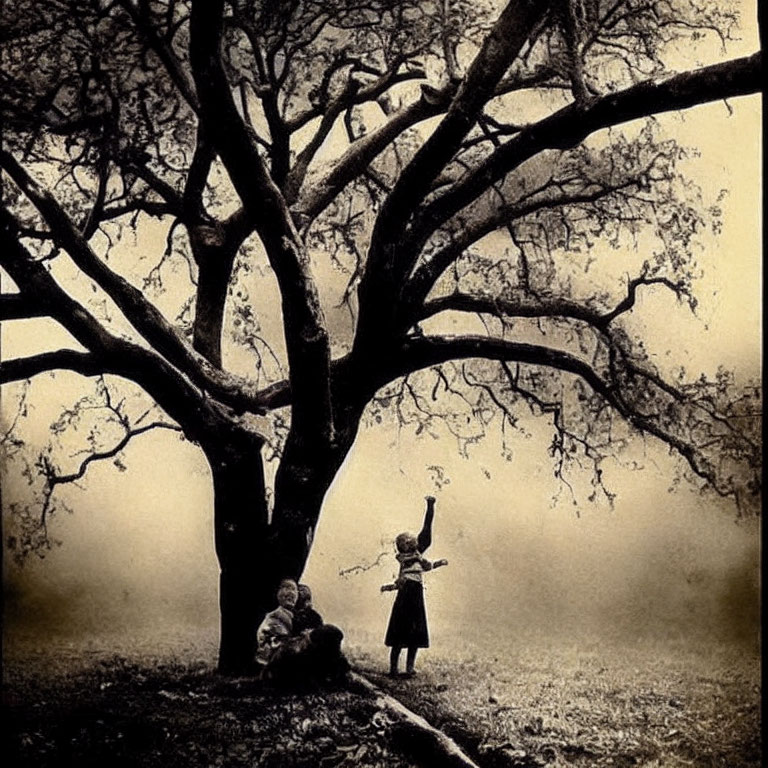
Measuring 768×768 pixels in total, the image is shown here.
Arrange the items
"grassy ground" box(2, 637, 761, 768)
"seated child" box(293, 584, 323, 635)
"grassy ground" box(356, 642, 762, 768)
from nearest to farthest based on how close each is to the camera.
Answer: "grassy ground" box(2, 637, 761, 768) → "grassy ground" box(356, 642, 762, 768) → "seated child" box(293, 584, 323, 635)

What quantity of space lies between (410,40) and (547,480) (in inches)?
73.7

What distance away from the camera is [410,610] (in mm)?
3406

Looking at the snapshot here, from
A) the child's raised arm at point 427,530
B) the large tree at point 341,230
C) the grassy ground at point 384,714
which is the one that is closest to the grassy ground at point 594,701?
the grassy ground at point 384,714

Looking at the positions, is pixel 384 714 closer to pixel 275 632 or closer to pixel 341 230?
pixel 275 632

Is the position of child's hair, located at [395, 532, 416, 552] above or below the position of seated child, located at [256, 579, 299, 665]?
above

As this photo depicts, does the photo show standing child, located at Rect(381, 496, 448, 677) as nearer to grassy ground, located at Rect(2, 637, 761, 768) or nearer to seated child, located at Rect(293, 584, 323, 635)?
grassy ground, located at Rect(2, 637, 761, 768)

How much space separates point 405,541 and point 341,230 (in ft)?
4.27

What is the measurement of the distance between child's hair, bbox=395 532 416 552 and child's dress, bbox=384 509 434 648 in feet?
0.09

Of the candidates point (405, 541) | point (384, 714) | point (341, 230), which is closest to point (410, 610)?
point (405, 541)

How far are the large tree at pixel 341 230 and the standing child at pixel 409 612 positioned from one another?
1.28 ft

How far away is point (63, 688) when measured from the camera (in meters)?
3.27

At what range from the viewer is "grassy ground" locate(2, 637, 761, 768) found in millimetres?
3104

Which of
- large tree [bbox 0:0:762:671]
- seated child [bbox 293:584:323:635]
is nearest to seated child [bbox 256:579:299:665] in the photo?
seated child [bbox 293:584:323:635]

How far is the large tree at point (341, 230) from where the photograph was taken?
139 inches
